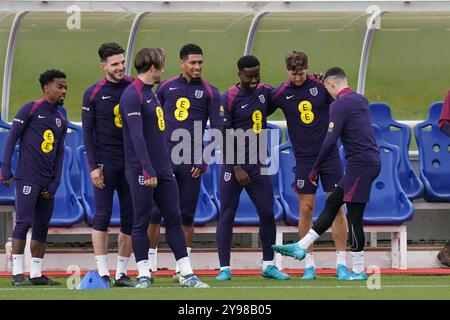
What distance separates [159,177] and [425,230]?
5502mm

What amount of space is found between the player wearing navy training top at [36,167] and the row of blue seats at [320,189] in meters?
1.61

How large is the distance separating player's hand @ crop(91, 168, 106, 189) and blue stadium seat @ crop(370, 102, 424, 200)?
14.8ft

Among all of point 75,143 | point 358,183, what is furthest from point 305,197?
point 75,143

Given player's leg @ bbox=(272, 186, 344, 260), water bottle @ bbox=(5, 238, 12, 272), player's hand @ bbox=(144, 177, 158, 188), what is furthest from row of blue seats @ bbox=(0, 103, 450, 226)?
player's hand @ bbox=(144, 177, 158, 188)

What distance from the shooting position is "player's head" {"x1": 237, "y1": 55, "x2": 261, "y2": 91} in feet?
42.5

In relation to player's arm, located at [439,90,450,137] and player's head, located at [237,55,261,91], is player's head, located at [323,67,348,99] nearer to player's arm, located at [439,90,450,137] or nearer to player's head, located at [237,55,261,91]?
player's head, located at [237,55,261,91]

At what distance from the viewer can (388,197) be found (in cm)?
1501

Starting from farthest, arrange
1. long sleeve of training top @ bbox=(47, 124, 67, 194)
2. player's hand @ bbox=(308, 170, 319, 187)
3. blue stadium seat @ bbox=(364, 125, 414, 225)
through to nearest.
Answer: blue stadium seat @ bbox=(364, 125, 414, 225)
long sleeve of training top @ bbox=(47, 124, 67, 194)
player's hand @ bbox=(308, 170, 319, 187)

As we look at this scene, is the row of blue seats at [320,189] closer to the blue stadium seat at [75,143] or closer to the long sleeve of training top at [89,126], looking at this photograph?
the blue stadium seat at [75,143]

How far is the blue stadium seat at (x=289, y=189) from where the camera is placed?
14.9 meters

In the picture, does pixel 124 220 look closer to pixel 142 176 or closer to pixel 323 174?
pixel 142 176

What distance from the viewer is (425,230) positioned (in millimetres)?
16000

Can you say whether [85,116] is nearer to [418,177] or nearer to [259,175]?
[259,175]
